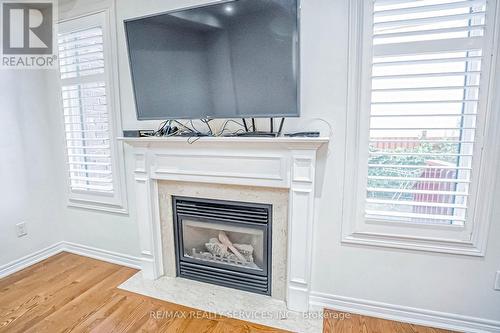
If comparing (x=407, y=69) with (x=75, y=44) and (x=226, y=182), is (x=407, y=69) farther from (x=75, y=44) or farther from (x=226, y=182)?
(x=75, y=44)

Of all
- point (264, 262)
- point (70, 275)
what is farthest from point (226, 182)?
point (70, 275)

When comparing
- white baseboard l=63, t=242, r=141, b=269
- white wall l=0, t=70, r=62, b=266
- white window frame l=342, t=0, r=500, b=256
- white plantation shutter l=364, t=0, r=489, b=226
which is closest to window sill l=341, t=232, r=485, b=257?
white window frame l=342, t=0, r=500, b=256

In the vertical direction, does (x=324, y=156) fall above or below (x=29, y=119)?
below

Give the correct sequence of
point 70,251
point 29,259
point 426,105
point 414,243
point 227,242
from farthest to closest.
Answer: point 70,251 < point 29,259 < point 227,242 < point 414,243 < point 426,105

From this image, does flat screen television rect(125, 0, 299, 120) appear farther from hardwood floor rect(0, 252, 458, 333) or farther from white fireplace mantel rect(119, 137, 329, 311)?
hardwood floor rect(0, 252, 458, 333)

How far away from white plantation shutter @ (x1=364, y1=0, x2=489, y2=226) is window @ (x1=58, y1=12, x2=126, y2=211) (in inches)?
82.0

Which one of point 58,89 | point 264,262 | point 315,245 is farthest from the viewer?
point 58,89

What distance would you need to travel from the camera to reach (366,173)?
1.73 metres

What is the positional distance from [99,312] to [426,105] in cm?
246

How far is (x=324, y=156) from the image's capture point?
1792 millimetres

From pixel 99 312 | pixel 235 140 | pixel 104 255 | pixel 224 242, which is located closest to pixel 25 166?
pixel 104 255

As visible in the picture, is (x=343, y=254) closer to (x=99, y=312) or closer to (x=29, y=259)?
(x=99, y=312)

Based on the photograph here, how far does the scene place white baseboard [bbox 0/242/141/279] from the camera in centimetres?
242

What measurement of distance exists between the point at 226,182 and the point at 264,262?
2.17ft
